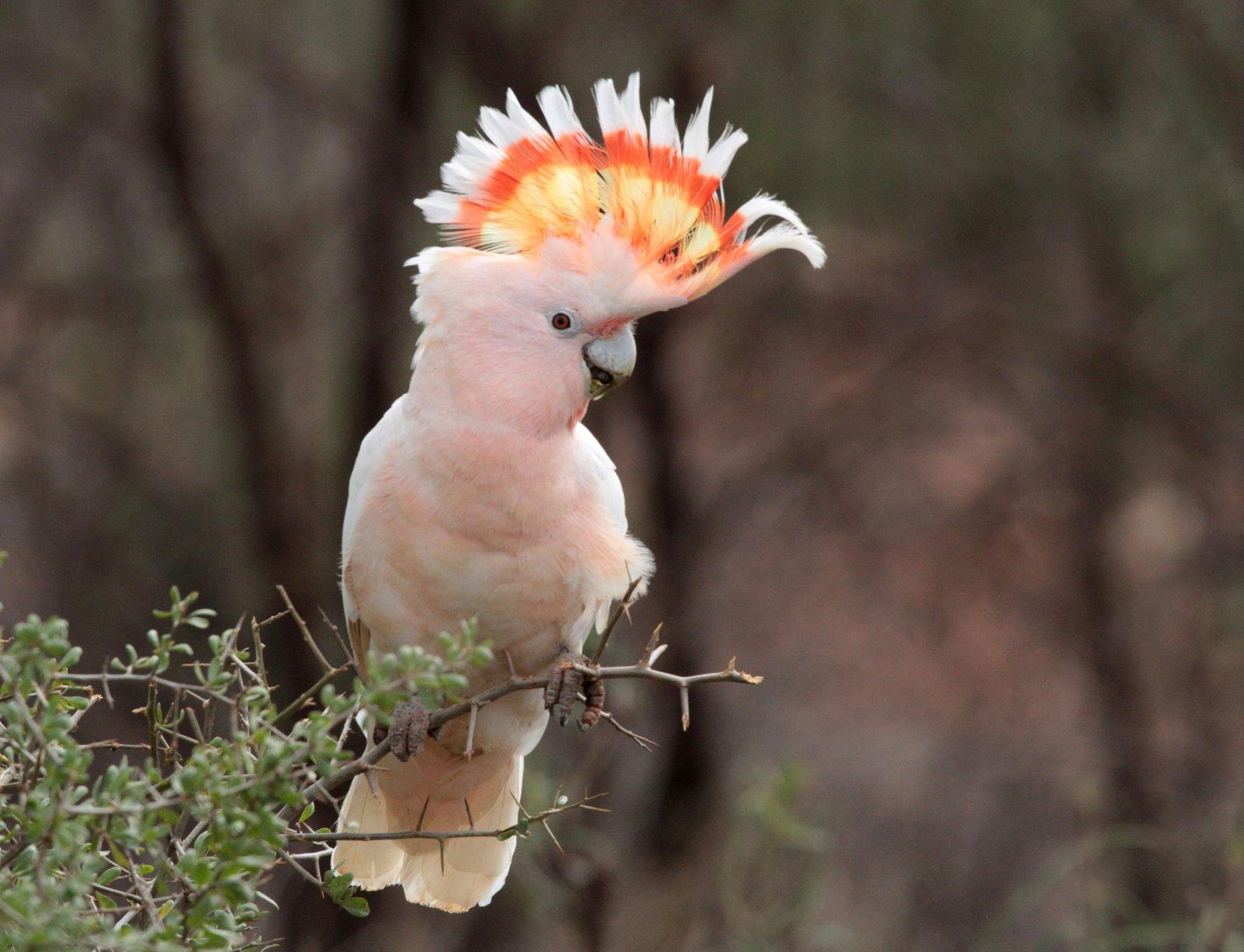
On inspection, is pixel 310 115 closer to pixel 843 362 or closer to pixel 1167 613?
pixel 843 362

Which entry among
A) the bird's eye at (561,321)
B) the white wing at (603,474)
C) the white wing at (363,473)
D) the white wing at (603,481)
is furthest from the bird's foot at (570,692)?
the bird's eye at (561,321)

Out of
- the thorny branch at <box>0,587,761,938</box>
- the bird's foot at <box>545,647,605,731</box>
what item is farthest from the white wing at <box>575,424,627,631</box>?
the thorny branch at <box>0,587,761,938</box>

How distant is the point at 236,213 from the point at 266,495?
0.97 metres

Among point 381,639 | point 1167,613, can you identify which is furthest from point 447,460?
point 1167,613

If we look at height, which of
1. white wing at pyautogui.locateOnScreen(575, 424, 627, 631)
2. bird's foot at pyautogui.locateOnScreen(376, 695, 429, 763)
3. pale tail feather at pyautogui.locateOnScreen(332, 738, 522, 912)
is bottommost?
pale tail feather at pyautogui.locateOnScreen(332, 738, 522, 912)

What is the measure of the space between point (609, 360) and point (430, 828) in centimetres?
97

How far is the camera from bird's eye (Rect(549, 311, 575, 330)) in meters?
2.05

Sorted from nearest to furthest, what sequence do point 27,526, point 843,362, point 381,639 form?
point 381,639 < point 27,526 < point 843,362

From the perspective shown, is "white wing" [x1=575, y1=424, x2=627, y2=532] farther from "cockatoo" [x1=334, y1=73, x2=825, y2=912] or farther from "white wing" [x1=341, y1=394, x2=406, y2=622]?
"white wing" [x1=341, y1=394, x2=406, y2=622]

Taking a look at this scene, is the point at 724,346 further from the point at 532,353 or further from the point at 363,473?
the point at 532,353

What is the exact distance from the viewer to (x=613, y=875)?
378 cm

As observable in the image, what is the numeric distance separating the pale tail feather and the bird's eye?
0.74 meters

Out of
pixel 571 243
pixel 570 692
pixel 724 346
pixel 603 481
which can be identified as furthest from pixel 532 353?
pixel 724 346

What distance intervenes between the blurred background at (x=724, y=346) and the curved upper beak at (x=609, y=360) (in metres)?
1.78
